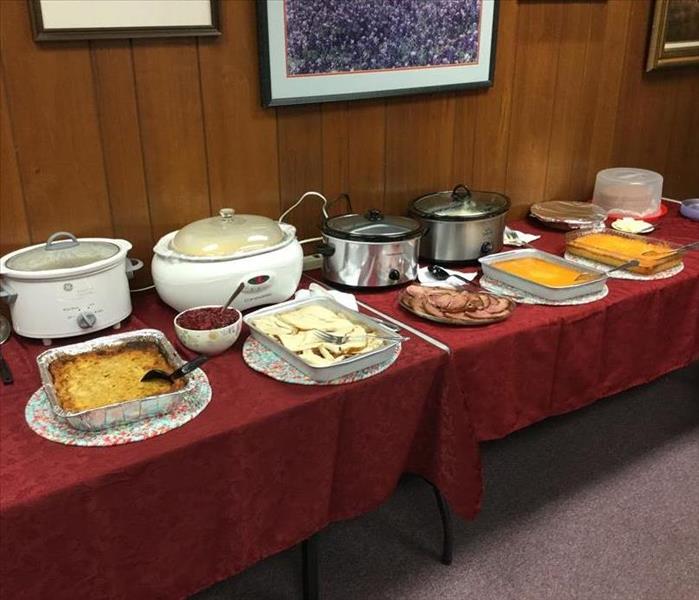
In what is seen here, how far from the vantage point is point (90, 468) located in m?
0.97

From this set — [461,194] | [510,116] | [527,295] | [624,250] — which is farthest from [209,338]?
[510,116]

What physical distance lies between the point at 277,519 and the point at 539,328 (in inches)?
26.0

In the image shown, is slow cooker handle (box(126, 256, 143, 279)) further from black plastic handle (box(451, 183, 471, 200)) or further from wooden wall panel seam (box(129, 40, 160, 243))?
black plastic handle (box(451, 183, 471, 200))

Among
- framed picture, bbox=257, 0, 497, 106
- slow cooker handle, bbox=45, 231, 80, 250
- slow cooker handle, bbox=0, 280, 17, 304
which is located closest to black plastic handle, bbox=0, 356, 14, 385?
slow cooker handle, bbox=0, 280, 17, 304

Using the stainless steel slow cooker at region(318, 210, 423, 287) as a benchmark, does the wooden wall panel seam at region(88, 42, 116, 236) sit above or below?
above

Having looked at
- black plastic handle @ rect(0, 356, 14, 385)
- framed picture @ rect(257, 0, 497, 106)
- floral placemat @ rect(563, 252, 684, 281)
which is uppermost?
framed picture @ rect(257, 0, 497, 106)

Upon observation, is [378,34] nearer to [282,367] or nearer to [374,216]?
[374,216]

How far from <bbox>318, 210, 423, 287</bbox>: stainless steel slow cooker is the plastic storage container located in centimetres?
90

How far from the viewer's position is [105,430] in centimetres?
105

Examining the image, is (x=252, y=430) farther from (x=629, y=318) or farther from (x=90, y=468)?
(x=629, y=318)

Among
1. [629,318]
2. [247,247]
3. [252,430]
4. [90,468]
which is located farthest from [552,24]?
[90,468]

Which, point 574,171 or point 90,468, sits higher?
point 574,171

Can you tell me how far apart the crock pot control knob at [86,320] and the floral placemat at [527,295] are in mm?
850

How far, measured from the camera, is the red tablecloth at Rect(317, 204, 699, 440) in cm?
141
